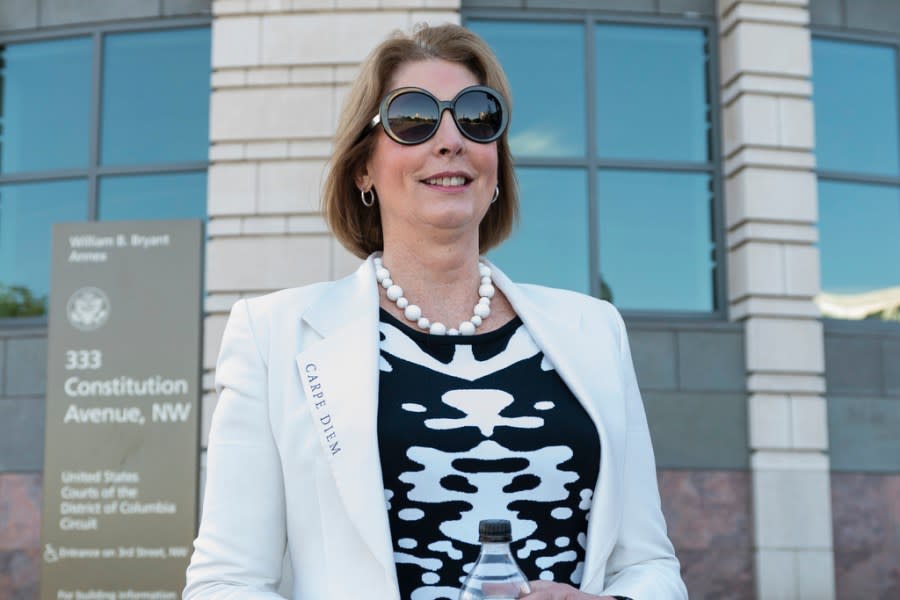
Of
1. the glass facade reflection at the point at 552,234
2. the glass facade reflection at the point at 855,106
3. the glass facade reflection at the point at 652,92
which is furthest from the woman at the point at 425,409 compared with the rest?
the glass facade reflection at the point at 855,106

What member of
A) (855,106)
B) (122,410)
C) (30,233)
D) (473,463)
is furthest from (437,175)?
(855,106)

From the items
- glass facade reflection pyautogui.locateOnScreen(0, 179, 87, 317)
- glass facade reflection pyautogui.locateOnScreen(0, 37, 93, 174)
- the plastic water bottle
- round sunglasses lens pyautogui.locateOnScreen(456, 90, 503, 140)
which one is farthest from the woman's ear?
glass facade reflection pyautogui.locateOnScreen(0, 37, 93, 174)

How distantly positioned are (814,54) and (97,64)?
285 inches

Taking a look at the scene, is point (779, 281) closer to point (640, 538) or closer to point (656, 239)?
point (656, 239)

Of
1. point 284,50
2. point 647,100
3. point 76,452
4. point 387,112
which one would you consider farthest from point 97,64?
point 387,112

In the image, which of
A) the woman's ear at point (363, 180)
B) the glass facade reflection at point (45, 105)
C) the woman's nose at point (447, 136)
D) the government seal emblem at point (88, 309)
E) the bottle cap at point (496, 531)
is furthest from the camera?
the glass facade reflection at point (45, 105)

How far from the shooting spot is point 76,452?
8039 millimetres

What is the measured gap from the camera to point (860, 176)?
1087cm

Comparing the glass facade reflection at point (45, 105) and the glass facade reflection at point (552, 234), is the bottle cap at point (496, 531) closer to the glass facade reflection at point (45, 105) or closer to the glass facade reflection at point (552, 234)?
the glass facade reflection at point (552, 234)

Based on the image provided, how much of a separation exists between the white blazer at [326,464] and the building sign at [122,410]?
5858 mm

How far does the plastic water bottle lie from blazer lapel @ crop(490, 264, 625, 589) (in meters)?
0.45

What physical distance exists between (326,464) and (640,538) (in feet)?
2.37

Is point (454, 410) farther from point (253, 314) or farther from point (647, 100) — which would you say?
point (647, 100)

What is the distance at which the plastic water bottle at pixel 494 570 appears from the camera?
180 cm
